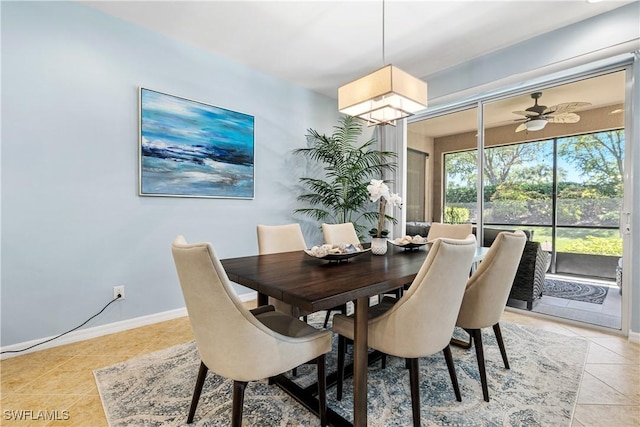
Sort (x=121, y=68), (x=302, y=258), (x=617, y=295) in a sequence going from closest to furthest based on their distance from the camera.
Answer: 1. (x=302, y=258)
2. (x=121, y=68)
3. (x=617, y=295)

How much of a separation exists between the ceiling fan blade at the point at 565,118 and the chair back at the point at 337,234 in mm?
2442

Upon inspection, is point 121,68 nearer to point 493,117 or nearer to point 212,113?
point 212,113

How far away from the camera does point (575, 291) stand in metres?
3.30

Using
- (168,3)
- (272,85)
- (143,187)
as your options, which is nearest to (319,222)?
(272,85)

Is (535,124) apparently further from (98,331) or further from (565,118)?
(98,331)

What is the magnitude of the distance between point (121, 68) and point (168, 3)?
69 cm

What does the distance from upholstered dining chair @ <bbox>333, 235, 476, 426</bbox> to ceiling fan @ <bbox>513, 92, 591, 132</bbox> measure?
8.84 feet

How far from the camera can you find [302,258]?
6.49 feet

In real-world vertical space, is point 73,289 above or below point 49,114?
below

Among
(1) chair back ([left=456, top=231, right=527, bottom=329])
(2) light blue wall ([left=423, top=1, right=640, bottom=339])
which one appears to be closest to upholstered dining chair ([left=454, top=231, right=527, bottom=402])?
(1) chair back ([left=456, top=231, right=527, bottom=329])

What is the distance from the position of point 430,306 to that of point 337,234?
1.47 m

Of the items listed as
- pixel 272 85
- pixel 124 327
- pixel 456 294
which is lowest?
pixel 124 327

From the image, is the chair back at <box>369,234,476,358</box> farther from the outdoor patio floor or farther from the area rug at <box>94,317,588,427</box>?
the outdoor patio floor

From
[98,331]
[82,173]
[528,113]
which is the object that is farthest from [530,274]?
[82,173]
